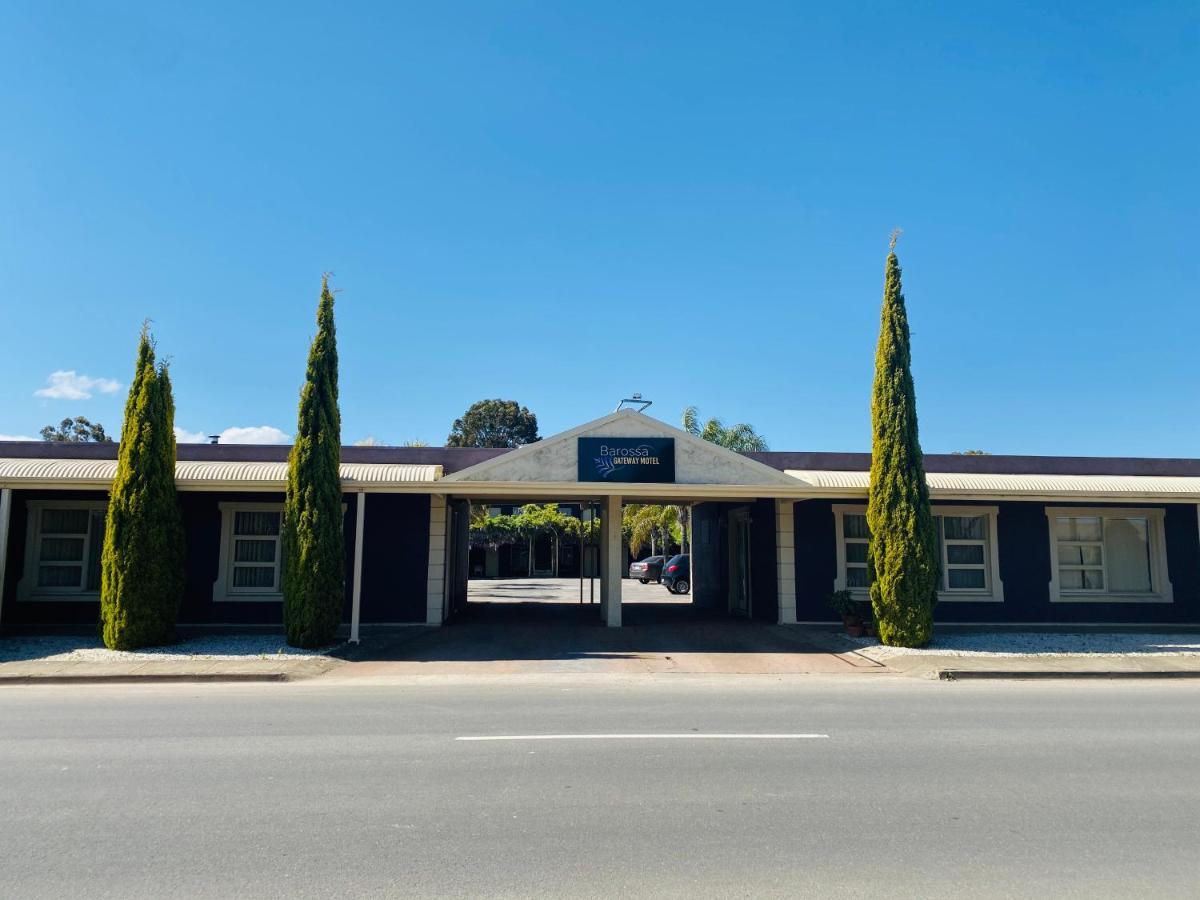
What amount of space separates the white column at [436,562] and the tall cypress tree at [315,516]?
8.48 ft

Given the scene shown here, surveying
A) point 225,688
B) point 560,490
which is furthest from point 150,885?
point 560,490

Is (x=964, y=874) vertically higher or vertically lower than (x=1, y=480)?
lower

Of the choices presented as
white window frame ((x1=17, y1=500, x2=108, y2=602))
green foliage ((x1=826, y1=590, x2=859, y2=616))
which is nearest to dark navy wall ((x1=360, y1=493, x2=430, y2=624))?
white window frame ((x1=17, y1=500, x2=108, y2=602))

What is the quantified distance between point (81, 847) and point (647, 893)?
3.35 meters

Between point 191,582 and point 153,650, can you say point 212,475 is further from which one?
point 153,650

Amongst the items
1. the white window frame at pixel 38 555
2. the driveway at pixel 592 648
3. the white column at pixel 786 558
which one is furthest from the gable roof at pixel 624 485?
the white window frame at pixel 38 555

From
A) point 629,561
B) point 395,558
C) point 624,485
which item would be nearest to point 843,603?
point 624,485

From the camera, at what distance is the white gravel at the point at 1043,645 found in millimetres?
14734

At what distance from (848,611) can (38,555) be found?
638 inches

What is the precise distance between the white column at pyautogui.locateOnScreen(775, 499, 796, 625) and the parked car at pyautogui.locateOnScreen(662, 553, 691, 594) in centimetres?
1205

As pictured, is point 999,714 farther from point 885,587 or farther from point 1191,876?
point 885,587

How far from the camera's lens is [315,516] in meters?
14.6

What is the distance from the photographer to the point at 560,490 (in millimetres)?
16828

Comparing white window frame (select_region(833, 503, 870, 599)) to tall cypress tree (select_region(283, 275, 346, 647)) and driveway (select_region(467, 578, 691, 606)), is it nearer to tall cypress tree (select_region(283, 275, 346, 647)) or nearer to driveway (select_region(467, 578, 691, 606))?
driveway (select_region(467, 578, 691, 606))
